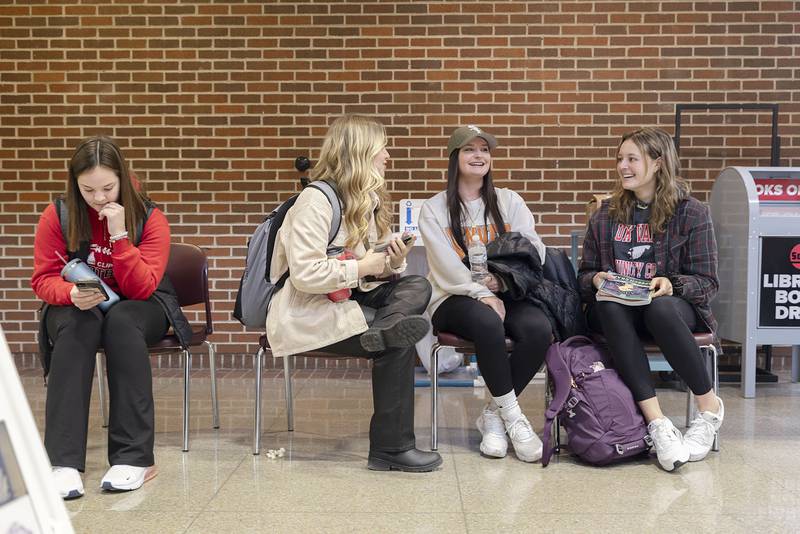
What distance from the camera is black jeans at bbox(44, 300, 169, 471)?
8.96 feet

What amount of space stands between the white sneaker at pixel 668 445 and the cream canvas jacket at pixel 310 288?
116cm

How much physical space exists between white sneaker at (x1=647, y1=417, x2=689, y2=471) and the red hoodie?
1971 mm

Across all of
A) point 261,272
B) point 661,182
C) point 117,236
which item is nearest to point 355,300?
point 261,272

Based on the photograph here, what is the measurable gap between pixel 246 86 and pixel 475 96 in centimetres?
153

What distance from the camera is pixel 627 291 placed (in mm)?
3156

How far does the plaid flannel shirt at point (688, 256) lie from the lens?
3270mm

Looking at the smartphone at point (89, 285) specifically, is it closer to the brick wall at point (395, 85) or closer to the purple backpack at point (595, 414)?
the purple backpack at point (595, 414)

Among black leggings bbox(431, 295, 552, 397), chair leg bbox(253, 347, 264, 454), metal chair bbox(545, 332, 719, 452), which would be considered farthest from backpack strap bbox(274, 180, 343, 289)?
metal chair bbox(545, 332, 719, 452)

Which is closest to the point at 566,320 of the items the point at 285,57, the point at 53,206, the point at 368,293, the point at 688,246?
the point at 688,246

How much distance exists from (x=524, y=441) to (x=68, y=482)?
1634 millimetres

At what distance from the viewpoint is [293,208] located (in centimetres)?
305

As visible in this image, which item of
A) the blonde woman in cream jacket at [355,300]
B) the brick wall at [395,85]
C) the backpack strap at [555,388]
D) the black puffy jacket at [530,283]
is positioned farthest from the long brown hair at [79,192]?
the brick wall at [395,85]

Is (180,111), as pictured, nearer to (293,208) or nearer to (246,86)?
(246,86)

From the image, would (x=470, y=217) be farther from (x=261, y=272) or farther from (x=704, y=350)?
(x=704, y=350)
